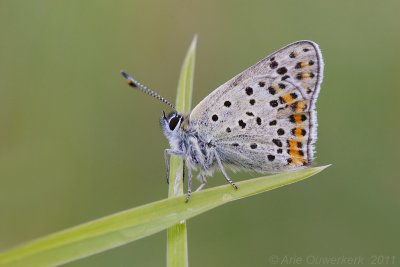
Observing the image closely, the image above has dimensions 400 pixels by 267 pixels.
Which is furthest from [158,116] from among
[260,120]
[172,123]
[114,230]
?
[114,230]

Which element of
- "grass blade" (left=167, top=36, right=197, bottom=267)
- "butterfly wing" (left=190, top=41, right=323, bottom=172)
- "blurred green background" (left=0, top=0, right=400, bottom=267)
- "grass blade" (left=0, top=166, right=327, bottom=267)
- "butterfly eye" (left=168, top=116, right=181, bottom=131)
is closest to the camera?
"grass blade" (left=0, top=166, right=327, bottom=267)

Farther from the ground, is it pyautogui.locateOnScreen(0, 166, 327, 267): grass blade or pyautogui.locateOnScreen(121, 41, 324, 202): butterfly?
pyautogui.locateOnScreen(121, 41, 324, 202): butterfly

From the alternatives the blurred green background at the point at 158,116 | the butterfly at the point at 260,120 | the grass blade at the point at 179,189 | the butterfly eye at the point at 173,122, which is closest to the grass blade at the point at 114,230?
the grass blade at the point at 179,189

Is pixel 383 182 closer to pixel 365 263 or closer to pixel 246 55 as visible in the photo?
pixel 365 263

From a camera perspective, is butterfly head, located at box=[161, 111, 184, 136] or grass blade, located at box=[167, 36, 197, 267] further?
butterfly head, located at box=[161, 111, 184, 136]

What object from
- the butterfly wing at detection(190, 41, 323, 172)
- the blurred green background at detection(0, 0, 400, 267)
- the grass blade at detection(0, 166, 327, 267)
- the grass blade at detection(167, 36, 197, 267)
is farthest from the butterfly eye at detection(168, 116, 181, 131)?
the grass blade at detection(0, 166, 327, 267)

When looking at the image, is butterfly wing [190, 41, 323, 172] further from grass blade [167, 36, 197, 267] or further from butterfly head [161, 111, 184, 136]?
grass blade [167, 36, 197, 267]

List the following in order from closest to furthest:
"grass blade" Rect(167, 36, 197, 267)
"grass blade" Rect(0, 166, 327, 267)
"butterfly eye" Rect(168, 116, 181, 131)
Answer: "grass blade" Rect(0, 166, 327, 267), "grass blade" Rect(167, 36, 197, 267), "butterfly eye" Rect(168, 116, 181, 131)
